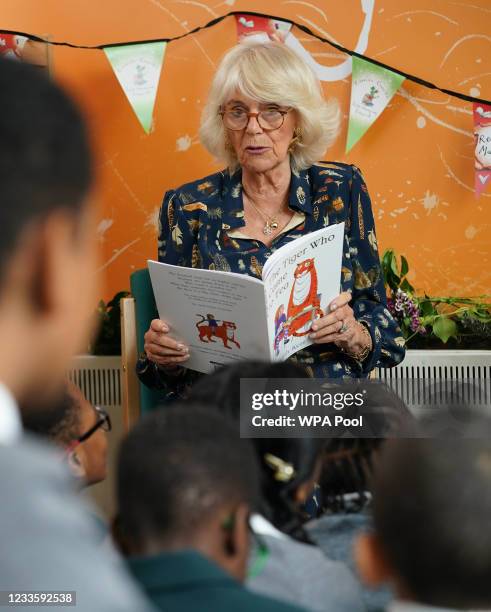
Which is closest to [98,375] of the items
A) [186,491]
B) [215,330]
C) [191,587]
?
[215,330]

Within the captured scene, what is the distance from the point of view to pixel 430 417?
3.34 ft

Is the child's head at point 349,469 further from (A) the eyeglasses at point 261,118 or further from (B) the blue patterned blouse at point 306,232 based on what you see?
(A) the eyeglasses at point 261,118

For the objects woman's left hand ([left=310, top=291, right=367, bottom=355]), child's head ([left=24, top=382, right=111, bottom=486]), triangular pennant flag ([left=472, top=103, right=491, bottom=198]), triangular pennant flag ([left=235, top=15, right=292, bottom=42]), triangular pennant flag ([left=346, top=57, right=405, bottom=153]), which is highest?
triangular pennant flag ([left=235, top=15, right=292, bottom=42])

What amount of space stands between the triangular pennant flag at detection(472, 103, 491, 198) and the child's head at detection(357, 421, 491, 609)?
1.98m

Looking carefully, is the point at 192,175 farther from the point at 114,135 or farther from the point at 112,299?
the point at 112,299

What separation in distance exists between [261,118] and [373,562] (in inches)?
52.9

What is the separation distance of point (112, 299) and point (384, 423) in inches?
54.7

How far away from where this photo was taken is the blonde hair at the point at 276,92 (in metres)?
2.00

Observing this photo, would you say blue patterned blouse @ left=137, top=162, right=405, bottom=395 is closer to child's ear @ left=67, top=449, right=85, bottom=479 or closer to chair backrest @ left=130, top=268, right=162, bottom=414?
chair backrest @ left=130, top=268, right=162, bottom=414

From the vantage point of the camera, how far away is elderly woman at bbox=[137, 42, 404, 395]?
1980 millimetres

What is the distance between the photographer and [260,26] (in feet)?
8.86

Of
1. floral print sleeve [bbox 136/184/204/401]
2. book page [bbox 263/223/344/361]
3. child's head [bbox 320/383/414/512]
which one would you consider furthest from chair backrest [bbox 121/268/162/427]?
child's head [bbox 320/383/414/512]

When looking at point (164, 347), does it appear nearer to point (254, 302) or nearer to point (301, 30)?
point (254, 302)

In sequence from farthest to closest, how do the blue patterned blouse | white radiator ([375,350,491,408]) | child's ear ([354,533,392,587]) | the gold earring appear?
white radiator ([375,350,491,408])
the gold earring
the blue patterned blouse
child's ear ([354,533,392,587])
